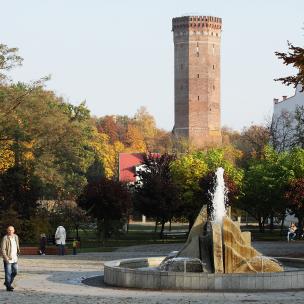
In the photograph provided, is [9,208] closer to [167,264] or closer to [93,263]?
[93,263]

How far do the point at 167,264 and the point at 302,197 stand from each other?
25.6 m

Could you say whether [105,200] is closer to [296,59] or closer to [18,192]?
[18,192]

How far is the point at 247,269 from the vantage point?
22.4 m

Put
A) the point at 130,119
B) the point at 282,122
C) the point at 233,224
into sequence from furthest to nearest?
Result: the point at 130,119
the point at 282,122
the point at 233,224

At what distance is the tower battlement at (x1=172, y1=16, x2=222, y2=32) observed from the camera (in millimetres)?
136125

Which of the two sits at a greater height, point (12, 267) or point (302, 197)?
point (302, 197)

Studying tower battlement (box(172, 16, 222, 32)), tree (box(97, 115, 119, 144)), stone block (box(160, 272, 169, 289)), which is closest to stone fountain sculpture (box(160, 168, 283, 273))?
stone block (box(160, 272, 169, 289))

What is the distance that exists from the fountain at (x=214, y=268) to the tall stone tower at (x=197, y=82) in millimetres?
106222

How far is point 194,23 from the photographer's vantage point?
136250mm

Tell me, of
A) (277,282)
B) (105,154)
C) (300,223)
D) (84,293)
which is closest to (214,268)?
(277,282)

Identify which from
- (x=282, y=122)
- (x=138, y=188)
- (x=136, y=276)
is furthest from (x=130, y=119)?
(x=136, y=276)

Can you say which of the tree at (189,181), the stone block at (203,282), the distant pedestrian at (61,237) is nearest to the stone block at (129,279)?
the stone block at (203,282)

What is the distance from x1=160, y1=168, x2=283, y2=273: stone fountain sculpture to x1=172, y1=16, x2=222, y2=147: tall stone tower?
106 metres

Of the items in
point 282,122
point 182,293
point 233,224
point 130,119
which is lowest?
point 182,293
